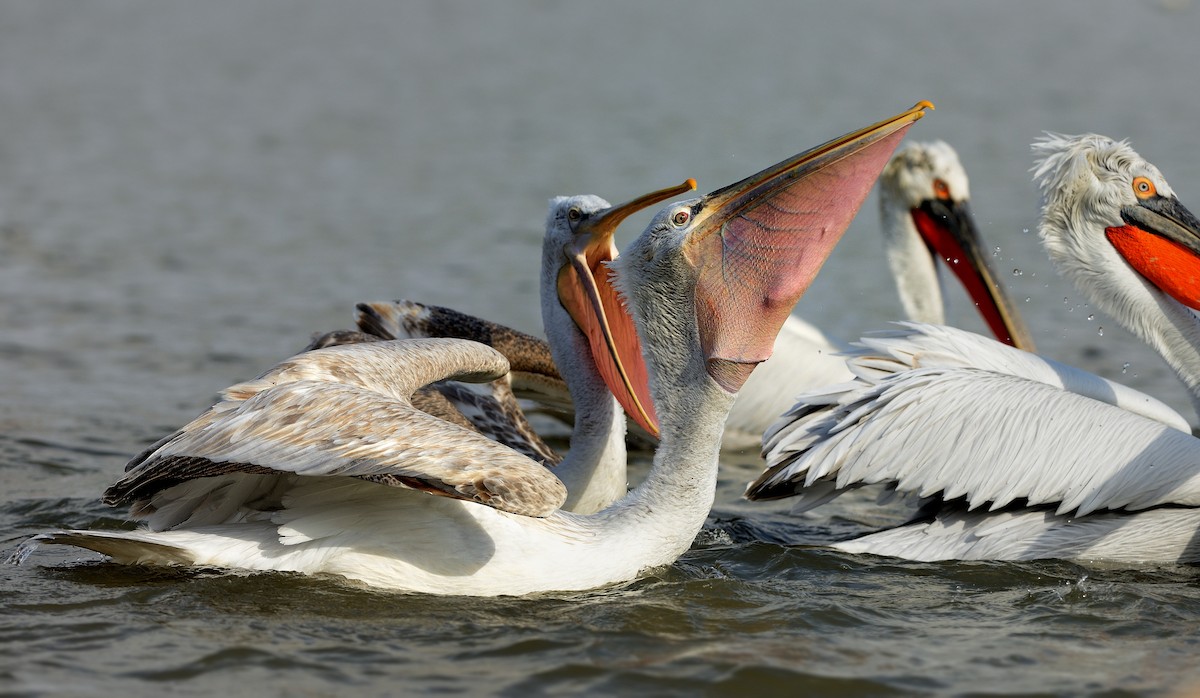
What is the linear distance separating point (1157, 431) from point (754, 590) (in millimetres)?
1462

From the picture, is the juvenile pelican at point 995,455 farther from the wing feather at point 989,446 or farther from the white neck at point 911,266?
the white neck at point 911,266

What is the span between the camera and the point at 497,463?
3.54m

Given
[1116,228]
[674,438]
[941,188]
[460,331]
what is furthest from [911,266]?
[674,438]

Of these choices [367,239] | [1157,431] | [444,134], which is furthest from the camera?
[444,134]

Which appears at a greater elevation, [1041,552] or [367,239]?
[367,239]

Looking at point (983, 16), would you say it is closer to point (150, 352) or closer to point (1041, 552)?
point (150, 352)

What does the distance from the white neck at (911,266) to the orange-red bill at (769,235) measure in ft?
13.1

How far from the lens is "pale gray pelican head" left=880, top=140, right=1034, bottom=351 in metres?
7.49

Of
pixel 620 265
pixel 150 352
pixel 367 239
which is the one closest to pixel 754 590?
pixel 620 265

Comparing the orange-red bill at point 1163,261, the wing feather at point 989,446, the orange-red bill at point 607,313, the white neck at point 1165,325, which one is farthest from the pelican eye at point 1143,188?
the orange-red bill at point 607,313

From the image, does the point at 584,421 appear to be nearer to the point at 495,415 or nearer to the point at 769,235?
the point at 495,415

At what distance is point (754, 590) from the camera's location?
13.8ft

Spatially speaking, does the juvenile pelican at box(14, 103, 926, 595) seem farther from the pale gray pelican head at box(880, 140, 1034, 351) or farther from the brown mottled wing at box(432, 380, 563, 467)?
the pale gray pelican head at box(880, 140, 1034, 351)

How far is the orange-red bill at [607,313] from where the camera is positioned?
4.62 m
